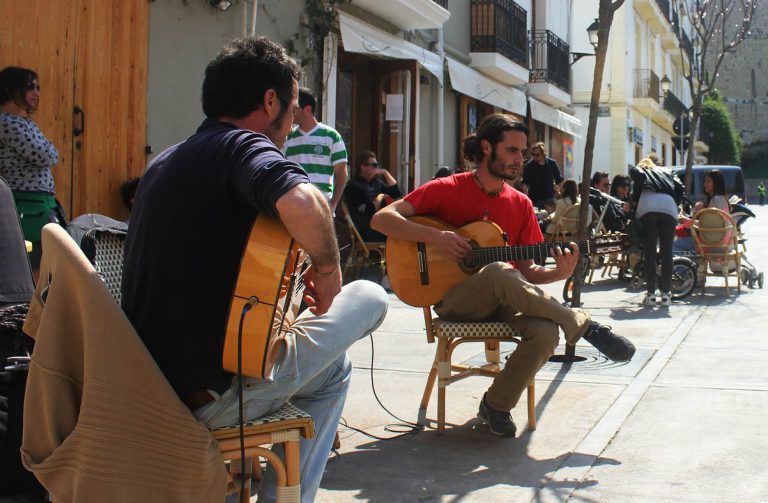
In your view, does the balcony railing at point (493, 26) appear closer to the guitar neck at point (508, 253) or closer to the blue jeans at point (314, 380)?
the guitar neck at point (508, 253)

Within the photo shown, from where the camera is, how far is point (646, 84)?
3388 cm

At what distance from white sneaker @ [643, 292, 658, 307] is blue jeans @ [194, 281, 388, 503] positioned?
285 inches

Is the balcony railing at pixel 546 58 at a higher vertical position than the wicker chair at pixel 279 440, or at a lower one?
higher

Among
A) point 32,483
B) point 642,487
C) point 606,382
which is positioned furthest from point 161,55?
point 642,487

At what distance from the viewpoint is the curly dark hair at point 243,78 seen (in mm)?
2633

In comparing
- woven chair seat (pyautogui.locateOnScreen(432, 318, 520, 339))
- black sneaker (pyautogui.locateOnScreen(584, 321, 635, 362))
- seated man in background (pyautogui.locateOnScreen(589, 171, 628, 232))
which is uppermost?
seated man in background (pyautogui.locateOnScreen(589, 171, 628, 232))

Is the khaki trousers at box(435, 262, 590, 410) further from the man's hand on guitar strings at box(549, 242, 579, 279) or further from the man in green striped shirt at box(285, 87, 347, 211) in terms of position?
the man in green striped shirt at box(285, 87, 347, 211)

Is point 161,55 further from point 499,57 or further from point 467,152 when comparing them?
point 499,57

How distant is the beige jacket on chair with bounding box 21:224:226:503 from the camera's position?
91.8 inches

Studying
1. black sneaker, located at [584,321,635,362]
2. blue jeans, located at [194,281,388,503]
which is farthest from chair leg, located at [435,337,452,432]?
blue jeans, located at [194,281,388,503]

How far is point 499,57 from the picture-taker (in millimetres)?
18375

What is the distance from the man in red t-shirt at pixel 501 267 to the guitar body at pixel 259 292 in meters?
2.14

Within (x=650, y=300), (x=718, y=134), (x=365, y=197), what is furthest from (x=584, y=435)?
(x=718, y=134)

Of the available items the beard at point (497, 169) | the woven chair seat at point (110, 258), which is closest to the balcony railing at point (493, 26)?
the beard at point (497, 169)
